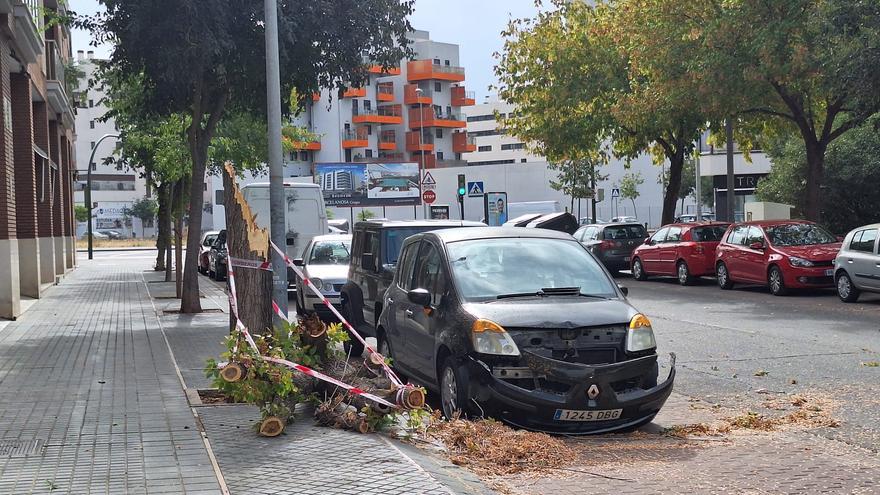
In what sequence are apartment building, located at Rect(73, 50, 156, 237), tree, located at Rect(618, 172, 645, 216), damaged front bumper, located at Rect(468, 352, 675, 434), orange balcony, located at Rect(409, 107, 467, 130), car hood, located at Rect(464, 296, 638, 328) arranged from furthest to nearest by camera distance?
→ apartment building, located at Rect(73, 50, 156, 237)
orange balcony, located at Rect(409, 107, 467, 130)
tree, located at Rect(618, 172, 645, 216)
car hood, located at Rect(464, 296, 638, 328)
damaged front bumper, located at Rect(468, 352, 675, 434)

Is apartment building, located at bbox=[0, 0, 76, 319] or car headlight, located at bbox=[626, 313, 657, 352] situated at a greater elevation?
apartment building, located at bbox=[0, 0, 76, 319]

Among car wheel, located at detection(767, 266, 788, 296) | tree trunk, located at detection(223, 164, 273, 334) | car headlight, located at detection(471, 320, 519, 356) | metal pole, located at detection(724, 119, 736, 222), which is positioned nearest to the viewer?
car headlight, located at detection(471, 320, 519, 356)

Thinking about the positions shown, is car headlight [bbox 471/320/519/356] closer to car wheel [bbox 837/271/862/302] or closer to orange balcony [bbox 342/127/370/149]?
car wheel [bbox 837/271/862/302]

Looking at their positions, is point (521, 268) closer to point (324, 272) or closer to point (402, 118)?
point (324, 272)

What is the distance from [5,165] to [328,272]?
6.62m

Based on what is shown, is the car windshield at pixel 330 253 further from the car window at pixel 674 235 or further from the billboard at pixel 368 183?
the billboard at pixel 368 183

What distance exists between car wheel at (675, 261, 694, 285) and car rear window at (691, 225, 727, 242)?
2.38 feet

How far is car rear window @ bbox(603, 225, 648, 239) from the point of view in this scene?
32531 millimetres

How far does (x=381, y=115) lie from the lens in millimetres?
90625

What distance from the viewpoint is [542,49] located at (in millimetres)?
33312

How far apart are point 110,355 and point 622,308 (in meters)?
7.70

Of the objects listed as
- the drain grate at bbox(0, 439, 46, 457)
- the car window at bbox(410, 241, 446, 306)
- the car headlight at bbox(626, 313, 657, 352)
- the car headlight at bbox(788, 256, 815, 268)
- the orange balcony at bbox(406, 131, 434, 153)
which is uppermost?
the orange balcony at bbox(406, 131, 434, 153)

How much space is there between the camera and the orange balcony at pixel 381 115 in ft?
291

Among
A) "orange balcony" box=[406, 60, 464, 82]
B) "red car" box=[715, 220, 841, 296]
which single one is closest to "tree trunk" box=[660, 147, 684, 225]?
"red car" box=[715, 220, 841, 296]
